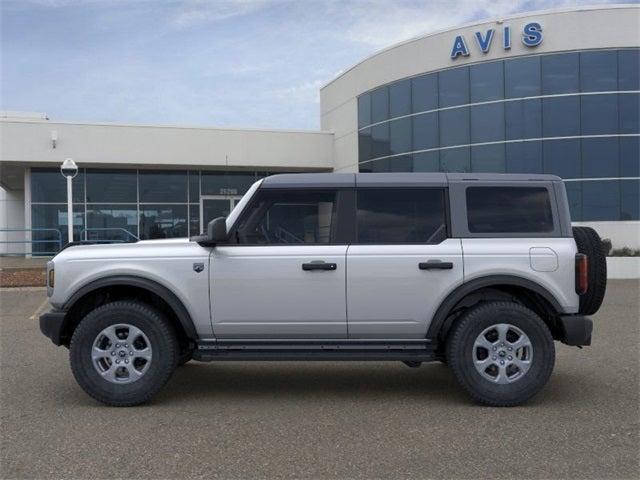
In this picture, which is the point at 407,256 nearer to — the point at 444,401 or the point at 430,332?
the point at 430,332

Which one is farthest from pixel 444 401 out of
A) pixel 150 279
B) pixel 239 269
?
pixel 150 279

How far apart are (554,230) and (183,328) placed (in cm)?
325

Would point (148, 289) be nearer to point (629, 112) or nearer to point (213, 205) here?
point (629, 112)

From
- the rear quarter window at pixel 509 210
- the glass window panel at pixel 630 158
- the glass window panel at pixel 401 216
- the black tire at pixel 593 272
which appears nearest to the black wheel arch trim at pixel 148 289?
the glass window panel at pixel 401 216

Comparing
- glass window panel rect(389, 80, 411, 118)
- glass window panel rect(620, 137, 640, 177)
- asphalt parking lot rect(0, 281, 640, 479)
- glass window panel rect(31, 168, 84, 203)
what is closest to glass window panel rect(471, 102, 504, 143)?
glass window panel rect(389, 80, 411, 118)

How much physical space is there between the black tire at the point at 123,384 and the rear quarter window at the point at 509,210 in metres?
2.75

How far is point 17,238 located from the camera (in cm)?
2736

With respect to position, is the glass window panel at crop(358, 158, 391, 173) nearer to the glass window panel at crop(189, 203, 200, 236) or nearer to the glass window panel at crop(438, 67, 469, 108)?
the glass window panel at crop(438, 67, 469, 108)

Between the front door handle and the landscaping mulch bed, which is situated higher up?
the front door handle

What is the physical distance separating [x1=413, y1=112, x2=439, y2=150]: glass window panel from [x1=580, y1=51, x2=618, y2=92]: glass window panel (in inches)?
192

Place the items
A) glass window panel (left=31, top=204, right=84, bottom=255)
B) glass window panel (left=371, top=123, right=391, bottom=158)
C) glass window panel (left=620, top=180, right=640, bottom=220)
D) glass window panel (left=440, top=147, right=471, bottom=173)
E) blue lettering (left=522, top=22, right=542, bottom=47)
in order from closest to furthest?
glass window panel (left=620, top=180, right=640, bottom=220) → blue lettering (left=522, top=22, right=542, bottom=47) → glass window panel (left=440, top=147, right=471, bottom=173) → glass window panel (left=371, top=123, right=391, bottom=158) → glass window panel (left=31, top=204, right=84, bottom=255)

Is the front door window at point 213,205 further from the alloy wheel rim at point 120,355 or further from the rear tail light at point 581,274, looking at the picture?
the rear tail light at point 581,274

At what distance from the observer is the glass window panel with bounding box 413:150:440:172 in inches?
871

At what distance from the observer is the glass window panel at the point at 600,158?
19.9 meters
